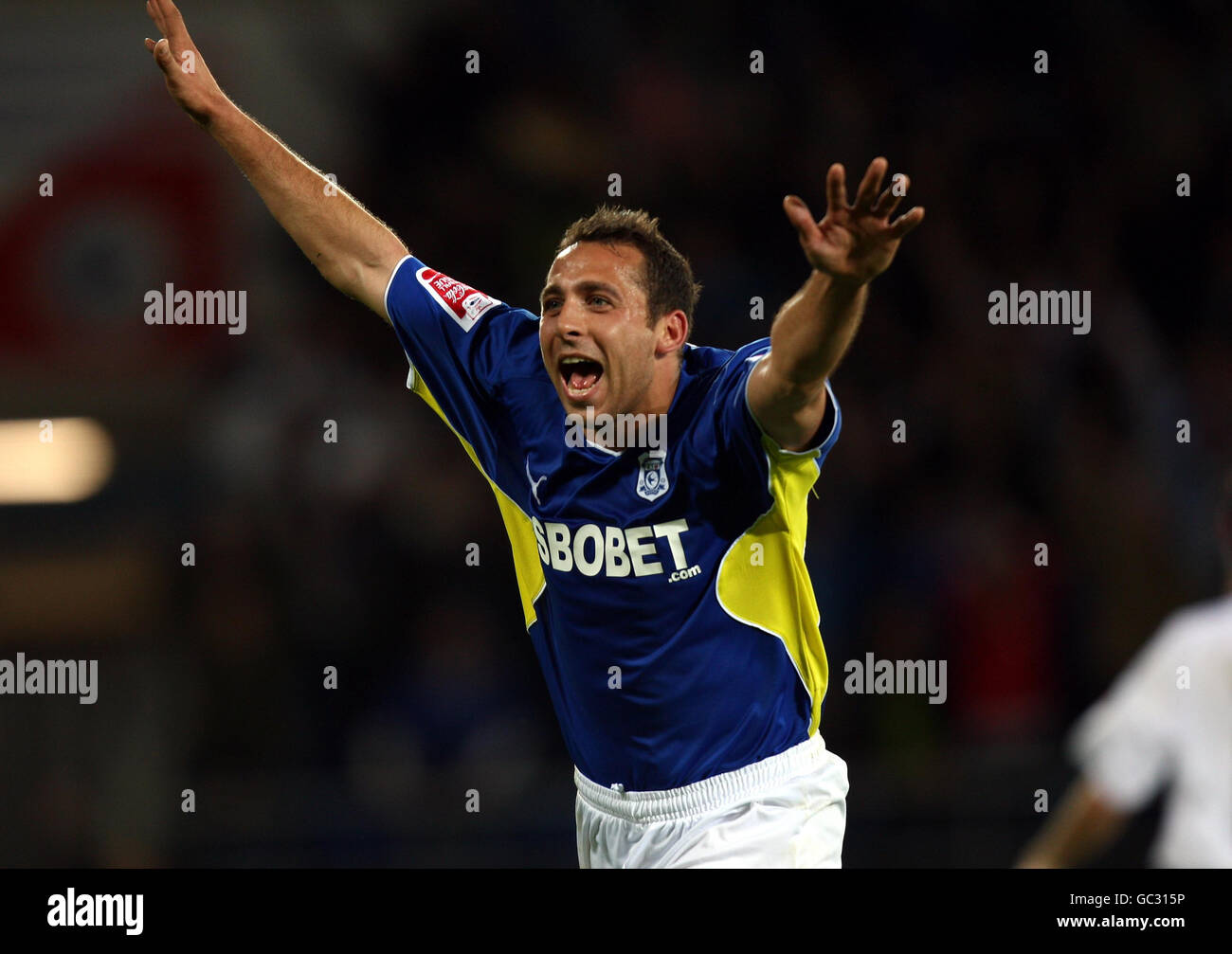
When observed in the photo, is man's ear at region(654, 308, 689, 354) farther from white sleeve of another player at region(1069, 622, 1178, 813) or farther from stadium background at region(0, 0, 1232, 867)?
stadium background at region(0, 0, 1232, 867)

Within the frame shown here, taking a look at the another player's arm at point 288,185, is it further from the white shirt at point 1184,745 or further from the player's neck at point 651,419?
the white shirt at point 1184,745

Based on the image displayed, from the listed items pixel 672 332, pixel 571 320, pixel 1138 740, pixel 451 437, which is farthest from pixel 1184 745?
pixel 451 437

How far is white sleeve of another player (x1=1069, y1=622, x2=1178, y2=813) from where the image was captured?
384 cm

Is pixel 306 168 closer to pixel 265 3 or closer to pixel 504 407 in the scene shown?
pixel 504 407

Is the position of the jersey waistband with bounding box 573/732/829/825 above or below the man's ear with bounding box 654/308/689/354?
below

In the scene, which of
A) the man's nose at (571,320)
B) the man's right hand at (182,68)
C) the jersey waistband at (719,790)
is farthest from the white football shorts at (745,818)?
the man's right hand at (182,68)

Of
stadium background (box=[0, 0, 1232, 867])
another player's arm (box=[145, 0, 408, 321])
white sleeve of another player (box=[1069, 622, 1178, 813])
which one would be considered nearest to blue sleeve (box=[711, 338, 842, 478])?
white sleeve of another player (box=[1069, 622, 1178, 813])

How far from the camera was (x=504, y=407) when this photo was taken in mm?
4875

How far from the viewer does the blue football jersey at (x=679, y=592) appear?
14.4 feet

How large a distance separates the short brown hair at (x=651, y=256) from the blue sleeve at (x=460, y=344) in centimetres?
37

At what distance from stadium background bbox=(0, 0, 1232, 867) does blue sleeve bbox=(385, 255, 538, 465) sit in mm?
2772

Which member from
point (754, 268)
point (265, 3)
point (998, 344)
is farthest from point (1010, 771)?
point (265, 3)

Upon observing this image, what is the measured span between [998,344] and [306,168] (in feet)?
15.5
